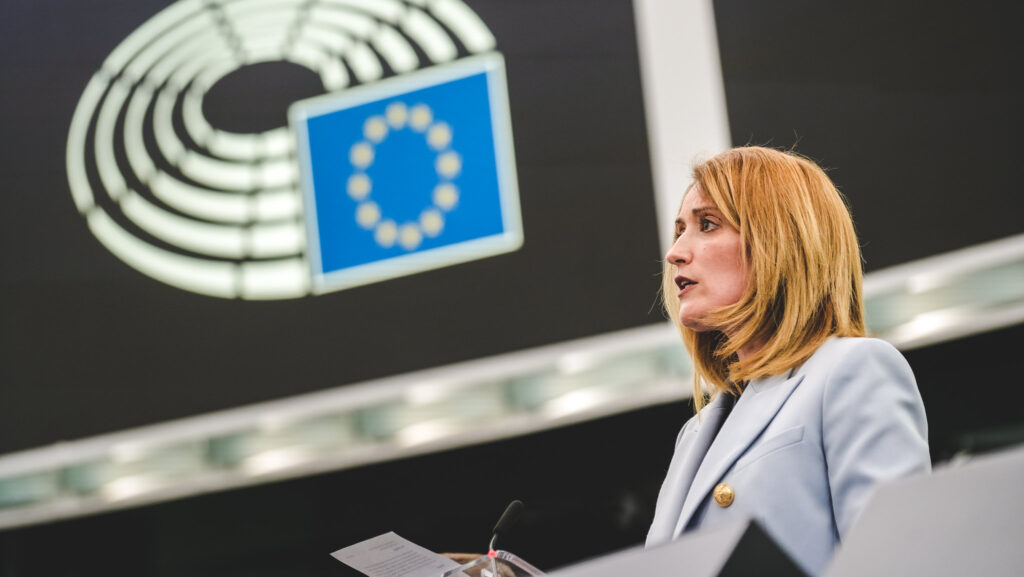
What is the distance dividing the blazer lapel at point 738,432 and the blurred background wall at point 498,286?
9.58ft

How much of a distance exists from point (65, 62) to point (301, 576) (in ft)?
8.67

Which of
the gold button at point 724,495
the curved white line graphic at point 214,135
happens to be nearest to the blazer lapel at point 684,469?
the gold button at point 724,495

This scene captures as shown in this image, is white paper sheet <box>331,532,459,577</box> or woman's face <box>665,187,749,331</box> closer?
white paper sheet <box>331,532,459,577</box>

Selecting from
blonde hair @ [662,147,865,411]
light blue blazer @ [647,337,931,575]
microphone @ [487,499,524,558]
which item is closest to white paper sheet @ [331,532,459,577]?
microphone @ [487,499,524,558]

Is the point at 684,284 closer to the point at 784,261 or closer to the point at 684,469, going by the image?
the point at 784,261

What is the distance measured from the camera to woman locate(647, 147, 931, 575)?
133 cm

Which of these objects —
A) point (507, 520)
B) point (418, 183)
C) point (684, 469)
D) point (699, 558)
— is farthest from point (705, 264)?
point (418, 183)

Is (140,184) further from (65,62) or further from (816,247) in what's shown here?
(816,247)

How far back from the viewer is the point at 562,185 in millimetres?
4707

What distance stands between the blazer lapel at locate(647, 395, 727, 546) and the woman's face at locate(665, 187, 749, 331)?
14 centimetres

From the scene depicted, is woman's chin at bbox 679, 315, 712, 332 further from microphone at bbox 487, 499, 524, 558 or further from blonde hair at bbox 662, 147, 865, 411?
microphone at bbox 487, 499, 524, 558

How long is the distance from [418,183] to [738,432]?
130 inches

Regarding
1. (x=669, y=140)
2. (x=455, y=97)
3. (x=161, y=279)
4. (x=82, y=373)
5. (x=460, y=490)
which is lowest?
(x=460, y=490)

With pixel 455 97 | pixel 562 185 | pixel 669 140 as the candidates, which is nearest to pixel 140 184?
pixel 455 97
